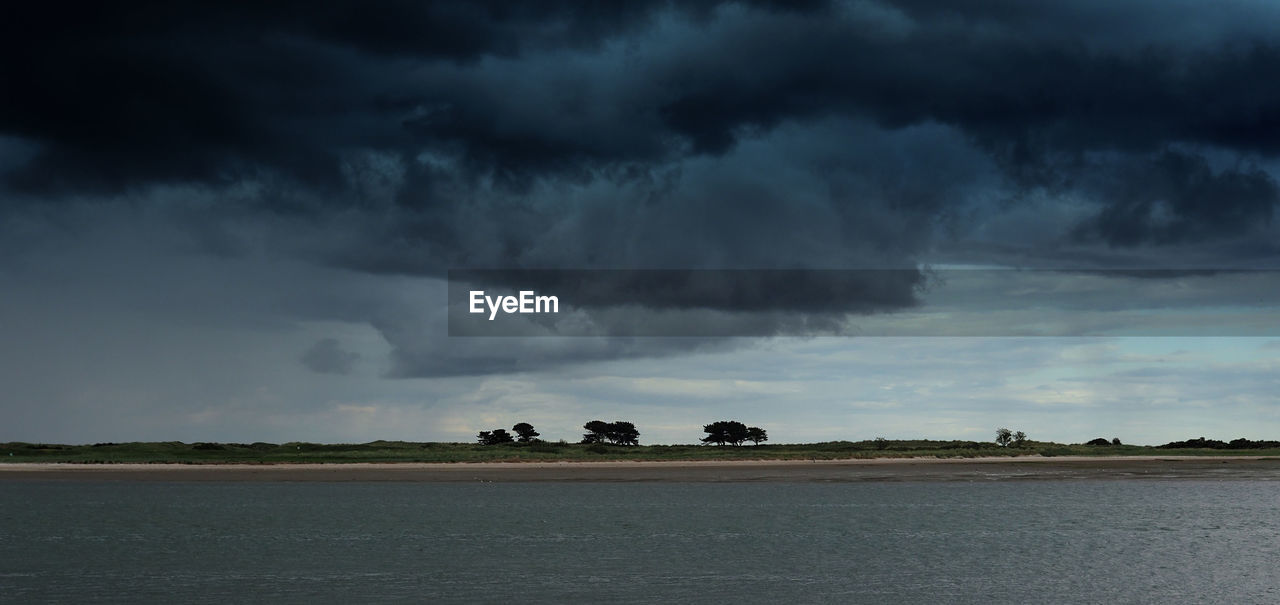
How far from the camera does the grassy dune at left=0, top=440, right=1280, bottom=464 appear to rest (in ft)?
463

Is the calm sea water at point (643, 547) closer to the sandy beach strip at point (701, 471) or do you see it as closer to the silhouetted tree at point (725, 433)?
the sandy beach strip at point (701, 471)

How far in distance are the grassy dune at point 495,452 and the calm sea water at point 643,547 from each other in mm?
55434

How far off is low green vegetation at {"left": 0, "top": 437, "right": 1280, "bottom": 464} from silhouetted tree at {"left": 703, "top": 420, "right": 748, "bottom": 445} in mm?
4423

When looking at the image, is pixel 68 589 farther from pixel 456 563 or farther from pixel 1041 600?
pixel 1041 600

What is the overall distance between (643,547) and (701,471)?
76.2 metres

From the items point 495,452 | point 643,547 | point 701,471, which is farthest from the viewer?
point 495,452

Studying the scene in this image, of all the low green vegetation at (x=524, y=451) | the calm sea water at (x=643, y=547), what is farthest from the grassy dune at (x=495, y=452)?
the calm sea water at (x=643, y=547)

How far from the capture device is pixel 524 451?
511 feet

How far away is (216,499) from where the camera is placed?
81.8 m

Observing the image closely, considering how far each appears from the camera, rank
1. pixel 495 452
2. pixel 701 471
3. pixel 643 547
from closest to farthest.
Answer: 1. pixel 643 547
2. pixel 701 471
3. pixel 495 452

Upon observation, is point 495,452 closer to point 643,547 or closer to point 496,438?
point 496,438

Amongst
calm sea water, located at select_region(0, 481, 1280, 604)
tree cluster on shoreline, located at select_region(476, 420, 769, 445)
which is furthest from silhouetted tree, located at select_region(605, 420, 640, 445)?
calm sea water, located at select_region(0, 481, 1280, 604)

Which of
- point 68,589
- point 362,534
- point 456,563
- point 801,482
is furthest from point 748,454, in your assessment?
point 68,589

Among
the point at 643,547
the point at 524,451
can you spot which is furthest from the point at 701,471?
the point at 643,547
